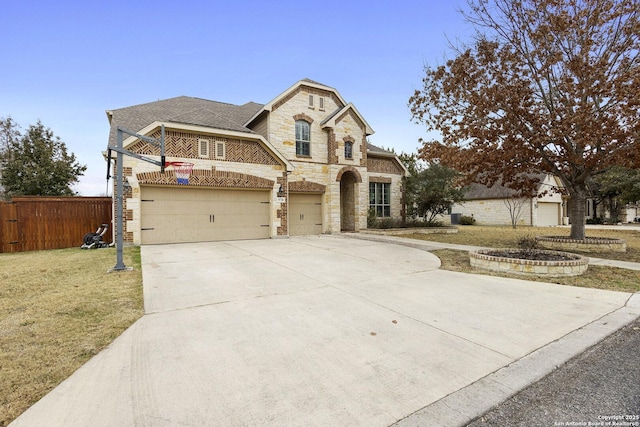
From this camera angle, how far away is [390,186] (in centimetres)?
1928

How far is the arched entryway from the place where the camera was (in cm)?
1739

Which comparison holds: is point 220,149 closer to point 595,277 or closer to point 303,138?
point 303,138

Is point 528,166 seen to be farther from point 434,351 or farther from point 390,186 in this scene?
point 434,351

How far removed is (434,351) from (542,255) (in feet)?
20.5

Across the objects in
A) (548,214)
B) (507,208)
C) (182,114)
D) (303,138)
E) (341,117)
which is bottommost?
(548,214)

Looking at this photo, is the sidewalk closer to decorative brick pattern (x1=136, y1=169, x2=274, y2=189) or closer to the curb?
the curb

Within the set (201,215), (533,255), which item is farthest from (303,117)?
(533,255)

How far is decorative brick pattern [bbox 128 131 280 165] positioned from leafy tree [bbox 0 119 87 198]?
1174cm

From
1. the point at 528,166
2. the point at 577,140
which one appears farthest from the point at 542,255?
the point at 528,166

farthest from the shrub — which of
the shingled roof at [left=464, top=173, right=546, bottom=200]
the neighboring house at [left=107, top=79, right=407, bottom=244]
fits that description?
the neighboring house at [left=107, top=79, right=407, bottom=244]

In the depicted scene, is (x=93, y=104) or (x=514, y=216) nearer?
(x=93, y=104)

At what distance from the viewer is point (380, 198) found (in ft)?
62.0

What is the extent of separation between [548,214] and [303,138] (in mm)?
26416

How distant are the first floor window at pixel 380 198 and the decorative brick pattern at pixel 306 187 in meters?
3.58
